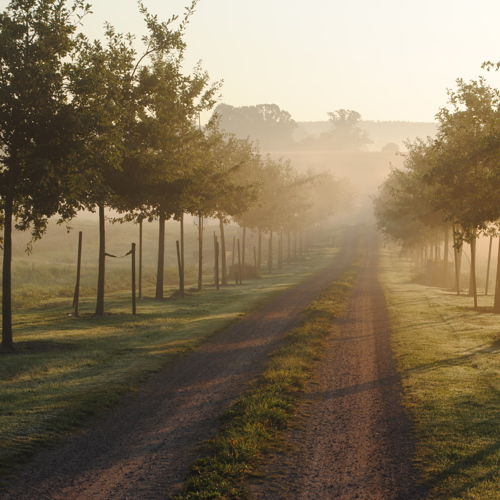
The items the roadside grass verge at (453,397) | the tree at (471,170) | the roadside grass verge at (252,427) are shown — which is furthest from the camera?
the tree at (471,170)

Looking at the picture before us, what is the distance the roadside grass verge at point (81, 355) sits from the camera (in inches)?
441

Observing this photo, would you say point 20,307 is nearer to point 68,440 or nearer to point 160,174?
point 160,174

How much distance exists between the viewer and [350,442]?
10086mm

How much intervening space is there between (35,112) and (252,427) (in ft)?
40.3

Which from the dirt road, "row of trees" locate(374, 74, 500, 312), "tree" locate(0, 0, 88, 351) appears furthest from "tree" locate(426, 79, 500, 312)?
"tree" locate(0, 0, 88, 351)

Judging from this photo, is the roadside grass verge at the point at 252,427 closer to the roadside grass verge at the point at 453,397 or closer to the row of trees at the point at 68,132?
the roadside grass verge at the point at 453,397

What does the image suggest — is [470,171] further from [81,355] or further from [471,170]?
[81,355]

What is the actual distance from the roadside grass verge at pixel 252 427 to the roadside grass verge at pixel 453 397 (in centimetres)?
222

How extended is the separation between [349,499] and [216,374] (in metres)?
7.68

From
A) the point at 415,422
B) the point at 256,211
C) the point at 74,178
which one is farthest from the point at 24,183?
the point at 256,211

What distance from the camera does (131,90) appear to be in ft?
93.2

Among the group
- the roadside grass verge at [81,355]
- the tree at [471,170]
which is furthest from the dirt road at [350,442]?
the tree at [471,170]

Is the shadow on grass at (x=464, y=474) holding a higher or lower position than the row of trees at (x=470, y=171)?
lower

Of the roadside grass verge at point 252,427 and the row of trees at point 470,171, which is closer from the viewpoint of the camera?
the roadside grass verge at point 252,427
